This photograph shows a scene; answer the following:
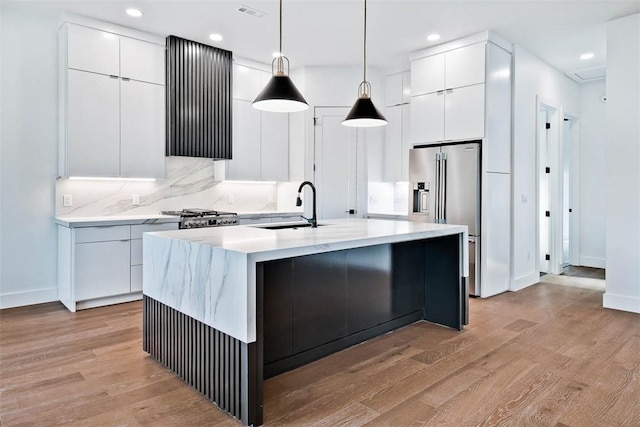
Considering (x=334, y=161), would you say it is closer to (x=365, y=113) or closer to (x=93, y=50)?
(x=365, y=113)

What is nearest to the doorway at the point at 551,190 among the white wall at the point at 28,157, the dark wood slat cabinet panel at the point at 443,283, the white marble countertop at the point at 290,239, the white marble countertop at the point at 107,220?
the dark wood slat cabinet panel at the point at 443,283

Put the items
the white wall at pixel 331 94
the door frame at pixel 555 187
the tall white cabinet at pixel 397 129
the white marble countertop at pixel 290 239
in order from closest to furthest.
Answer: the white marble countertop at pixel 290 239 < the tall white cabinet at pixel 397 129 < the white wall at pixel 331 94 < the door frame at pixel 555 187

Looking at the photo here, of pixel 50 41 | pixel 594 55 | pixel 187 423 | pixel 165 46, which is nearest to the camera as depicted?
pixel 187 423

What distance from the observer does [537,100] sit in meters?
5.45

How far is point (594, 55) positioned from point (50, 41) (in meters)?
6.42

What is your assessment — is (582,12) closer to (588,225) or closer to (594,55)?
(594,55)

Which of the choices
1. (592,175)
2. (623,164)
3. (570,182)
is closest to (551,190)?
(570,182)

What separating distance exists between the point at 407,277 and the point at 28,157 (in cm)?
397

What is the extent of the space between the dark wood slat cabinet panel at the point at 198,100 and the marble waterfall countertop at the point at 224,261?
7.61 feet

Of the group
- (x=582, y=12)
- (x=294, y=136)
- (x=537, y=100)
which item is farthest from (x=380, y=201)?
(x=582, y=12)

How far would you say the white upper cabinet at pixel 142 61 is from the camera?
451 cm

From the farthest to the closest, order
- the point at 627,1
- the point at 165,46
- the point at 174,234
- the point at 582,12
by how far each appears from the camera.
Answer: the point at 165,46 → the point at 582,12 → the point at 627,1 → the point at 174,234

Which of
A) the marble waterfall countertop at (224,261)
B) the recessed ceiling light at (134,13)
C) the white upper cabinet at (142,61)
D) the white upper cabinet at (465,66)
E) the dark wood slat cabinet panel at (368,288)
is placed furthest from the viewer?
the white upper cabinet at (465,66)

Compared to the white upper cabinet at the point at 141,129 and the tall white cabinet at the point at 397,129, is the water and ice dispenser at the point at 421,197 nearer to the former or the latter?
the tall white cabinet at the point at 397,129
